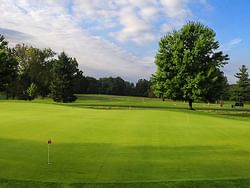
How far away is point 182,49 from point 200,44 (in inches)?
112

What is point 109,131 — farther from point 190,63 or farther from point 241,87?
point 241,87

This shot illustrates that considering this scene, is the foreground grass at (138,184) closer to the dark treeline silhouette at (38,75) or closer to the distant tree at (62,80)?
the dark treeline silhouette at (38,75)

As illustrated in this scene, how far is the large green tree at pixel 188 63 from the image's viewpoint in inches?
1981

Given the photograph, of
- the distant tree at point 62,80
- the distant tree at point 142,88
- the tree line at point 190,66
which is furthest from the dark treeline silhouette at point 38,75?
the distant tree at point 142,88

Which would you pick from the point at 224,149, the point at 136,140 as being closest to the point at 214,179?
the point at 224,149

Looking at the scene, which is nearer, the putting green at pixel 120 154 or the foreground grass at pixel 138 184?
the foreground grass at pixel 138 184

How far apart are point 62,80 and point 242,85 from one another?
161 feet

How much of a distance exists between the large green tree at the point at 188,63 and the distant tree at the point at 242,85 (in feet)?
177

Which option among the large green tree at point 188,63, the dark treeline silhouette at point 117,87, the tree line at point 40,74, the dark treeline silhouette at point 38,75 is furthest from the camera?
the dark treeline silhouette at point 117,87

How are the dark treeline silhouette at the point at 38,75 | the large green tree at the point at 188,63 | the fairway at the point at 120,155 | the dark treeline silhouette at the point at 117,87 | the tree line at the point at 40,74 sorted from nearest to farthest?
the fairway at the point at 120,155
the large green tree at the point at 188,63
the dark treeline silhouette at the point at 38,75
the tree line at the point at 40,74
the dark treeline silhouette at the point at 117,87

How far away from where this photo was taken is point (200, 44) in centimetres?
5078

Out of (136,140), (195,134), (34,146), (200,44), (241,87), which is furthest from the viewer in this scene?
(241,87)

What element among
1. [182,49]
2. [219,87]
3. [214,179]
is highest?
[182,49]

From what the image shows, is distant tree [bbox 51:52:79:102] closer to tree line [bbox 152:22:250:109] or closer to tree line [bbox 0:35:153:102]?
tree line [bbox 0:35:153:102]
